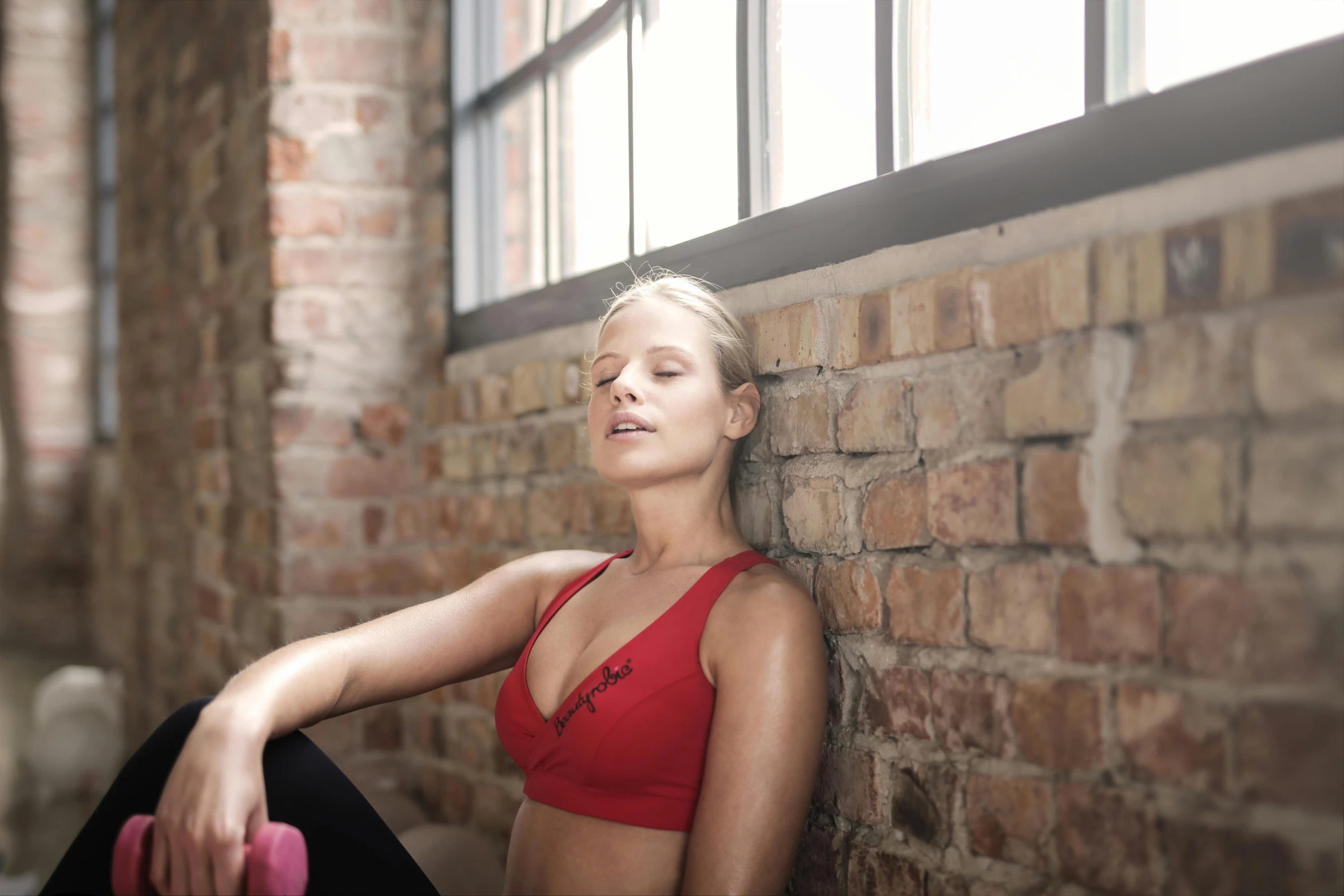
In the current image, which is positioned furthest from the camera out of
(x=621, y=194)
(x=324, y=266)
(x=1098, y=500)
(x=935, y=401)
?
(x=324, y=266)

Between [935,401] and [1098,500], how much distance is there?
23cm

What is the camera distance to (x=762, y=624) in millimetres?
1146

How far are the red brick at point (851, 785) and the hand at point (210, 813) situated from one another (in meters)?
0.69

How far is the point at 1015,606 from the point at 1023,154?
1.69 feet

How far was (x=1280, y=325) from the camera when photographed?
842mm

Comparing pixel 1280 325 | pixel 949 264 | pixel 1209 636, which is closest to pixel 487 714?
pixel 949 264

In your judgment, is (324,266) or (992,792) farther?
(324,266)

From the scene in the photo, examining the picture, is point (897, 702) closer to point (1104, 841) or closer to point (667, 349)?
point (1104, 841)

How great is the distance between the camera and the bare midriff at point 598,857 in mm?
1159

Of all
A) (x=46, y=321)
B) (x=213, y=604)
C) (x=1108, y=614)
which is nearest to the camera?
(x=1108, y=614)

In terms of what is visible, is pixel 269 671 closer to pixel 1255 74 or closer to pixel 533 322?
pixel 533 322

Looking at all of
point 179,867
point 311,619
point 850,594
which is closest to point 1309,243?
point 850,594

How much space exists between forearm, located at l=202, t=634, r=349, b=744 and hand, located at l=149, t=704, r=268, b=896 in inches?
0.7

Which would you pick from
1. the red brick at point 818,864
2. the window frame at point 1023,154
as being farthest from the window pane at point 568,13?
the red brick at point 818,864
